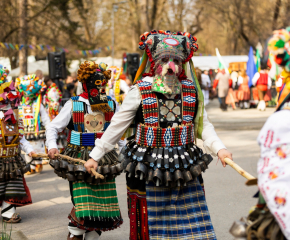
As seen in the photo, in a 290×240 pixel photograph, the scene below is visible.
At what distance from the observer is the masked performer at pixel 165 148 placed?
3.34m

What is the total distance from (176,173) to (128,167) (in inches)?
15.3

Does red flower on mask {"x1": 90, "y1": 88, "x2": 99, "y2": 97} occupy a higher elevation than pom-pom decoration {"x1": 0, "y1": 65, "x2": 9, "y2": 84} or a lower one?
lower

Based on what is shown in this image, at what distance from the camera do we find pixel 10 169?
5266 mm

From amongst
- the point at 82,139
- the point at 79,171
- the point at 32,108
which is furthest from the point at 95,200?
the point at 32,108

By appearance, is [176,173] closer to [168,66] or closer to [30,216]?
[168,66]

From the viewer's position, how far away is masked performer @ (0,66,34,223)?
17.1ft

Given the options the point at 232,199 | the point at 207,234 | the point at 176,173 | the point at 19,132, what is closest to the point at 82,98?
the point at 19,132

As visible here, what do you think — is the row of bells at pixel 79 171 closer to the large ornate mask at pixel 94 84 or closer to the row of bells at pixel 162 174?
the large ornate mask at pixel 94 84

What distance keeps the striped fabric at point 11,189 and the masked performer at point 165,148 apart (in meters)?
2.21

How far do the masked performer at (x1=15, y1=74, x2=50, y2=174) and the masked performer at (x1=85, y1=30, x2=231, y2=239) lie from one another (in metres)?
4.75

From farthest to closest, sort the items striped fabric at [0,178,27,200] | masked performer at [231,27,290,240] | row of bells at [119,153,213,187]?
striped fabric at [0,178,27,200]
row of bells at [119,153,213,187]
masked performer at [231,27,290,240]

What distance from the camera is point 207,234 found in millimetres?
3332

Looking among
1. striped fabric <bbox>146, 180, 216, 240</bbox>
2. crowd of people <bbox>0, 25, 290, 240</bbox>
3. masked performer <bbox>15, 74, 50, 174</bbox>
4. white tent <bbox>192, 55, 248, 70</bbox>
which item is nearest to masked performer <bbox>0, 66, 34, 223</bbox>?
crowd of people <bbox>0, 25, 290, 240</bbox>

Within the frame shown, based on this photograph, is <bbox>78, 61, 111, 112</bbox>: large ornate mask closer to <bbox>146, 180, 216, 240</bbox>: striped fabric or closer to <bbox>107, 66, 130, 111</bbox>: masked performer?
<bbox>146, 180, 216, 240</bbox>: striped fabric
